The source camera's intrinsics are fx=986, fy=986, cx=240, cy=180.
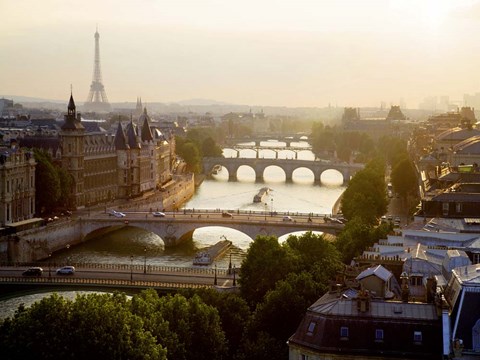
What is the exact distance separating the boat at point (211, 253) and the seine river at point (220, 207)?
0.47m

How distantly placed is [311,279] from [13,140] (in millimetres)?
39527

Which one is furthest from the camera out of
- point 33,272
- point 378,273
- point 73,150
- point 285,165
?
point 285,165

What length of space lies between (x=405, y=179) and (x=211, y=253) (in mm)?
28007

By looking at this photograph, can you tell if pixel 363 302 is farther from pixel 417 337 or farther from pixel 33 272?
pixel 33 272

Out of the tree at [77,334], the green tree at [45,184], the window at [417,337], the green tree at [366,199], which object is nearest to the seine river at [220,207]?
the green tree at [45,184]

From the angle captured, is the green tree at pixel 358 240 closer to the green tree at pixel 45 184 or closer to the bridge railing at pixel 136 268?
the bridge railing at pixel 136 268

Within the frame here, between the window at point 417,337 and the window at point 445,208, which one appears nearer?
the window at point 417,337

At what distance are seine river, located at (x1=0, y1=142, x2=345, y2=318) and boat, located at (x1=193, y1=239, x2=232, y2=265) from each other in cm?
47

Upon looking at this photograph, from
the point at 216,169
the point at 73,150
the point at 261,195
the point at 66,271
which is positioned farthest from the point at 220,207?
the point at 216,169

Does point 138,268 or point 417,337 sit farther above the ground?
point 417,337

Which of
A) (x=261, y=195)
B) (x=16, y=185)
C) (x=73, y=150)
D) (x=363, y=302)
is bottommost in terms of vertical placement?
(x=261, y=195)

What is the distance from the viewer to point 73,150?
6819cm

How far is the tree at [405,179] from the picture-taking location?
75956mm

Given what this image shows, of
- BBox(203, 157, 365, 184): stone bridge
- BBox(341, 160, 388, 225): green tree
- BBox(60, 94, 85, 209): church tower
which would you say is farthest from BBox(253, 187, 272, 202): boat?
BBox(60, 94, 85, 209): church tower
